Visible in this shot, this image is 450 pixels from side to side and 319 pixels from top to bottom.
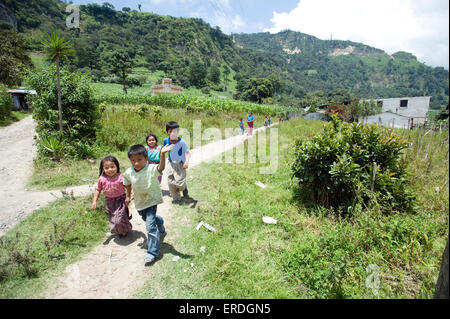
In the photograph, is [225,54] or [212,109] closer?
[212,109]

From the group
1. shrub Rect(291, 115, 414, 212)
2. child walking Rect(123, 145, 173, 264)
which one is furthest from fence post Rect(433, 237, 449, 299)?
child walking Rect(123, 145, 173, 264)

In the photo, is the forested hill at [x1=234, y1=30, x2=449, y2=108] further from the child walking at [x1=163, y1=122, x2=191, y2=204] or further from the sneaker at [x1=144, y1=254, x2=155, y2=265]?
the sneaker at [x1=144, y1=254, x2=155, y2=265]

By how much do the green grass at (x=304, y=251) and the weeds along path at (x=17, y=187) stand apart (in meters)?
2.99

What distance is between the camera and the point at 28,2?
82.2m

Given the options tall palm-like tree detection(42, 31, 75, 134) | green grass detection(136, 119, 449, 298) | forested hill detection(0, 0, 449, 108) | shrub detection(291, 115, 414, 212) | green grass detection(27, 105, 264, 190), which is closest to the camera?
green grass detection(136, 119, 449, 298)

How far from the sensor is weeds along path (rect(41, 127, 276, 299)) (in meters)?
2.37

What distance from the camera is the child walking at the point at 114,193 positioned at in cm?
318

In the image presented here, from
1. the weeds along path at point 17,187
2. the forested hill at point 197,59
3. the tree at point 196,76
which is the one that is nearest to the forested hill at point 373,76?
the forested hill at point 197,59

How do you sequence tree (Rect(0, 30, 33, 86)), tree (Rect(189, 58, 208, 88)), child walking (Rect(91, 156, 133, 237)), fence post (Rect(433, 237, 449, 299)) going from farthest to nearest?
tree (Rect(189, 58, 208, 88)) → tree (Rect(0, 30, 33, 86)) → child walking (Rect(91, 156, 133, 237)) → fence post (Rect(433, 237, 449, 299))

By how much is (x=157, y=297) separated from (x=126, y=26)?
494 feet

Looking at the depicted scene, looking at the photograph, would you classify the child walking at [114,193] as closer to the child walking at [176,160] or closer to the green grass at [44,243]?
the green grass at [44,243]

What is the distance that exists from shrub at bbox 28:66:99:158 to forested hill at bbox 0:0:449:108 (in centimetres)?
4925

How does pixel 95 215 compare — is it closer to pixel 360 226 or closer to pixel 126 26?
pixel 360 226
